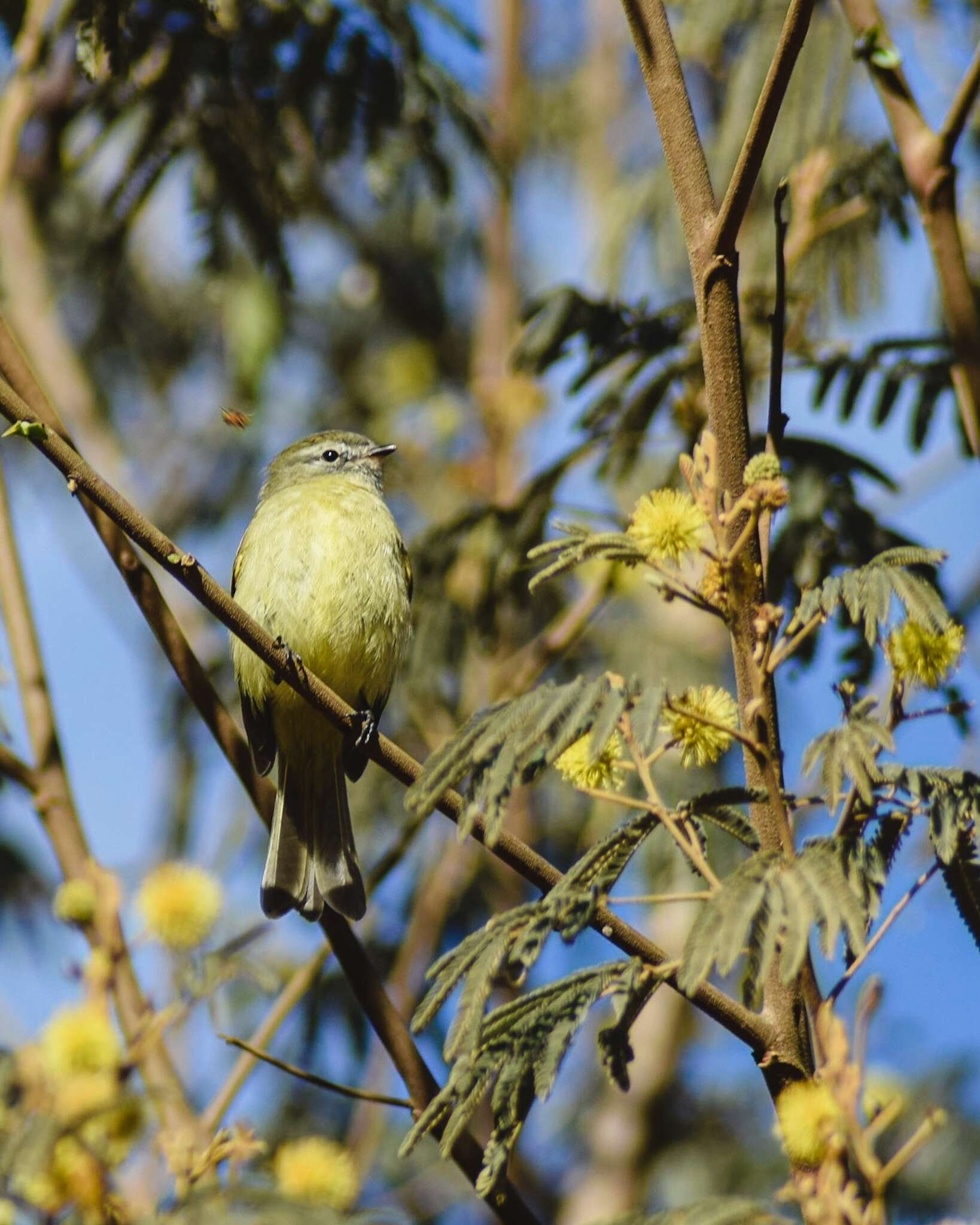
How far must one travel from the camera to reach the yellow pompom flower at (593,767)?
2154 mm

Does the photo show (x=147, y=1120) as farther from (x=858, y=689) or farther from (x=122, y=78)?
(x=122, y=78)

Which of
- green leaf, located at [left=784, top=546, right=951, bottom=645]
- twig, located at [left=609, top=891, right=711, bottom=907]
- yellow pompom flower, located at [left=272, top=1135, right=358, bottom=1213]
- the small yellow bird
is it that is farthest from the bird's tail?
green leaf, located at [left=784, top=546, right=951, bottom=645]

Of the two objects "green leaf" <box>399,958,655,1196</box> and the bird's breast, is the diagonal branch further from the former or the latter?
the bird's breast

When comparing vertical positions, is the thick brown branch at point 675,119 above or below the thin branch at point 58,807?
above

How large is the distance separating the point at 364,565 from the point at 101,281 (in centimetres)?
114

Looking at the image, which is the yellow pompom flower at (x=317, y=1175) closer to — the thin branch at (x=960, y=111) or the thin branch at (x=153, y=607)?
the thin branch at (x=153, y=607)

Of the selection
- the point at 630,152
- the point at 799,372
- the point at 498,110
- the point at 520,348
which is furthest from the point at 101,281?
the point at 630,152

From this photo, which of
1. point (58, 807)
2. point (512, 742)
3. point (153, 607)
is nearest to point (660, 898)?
point (512, 742)

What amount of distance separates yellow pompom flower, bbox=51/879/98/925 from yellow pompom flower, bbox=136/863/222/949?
3.6 inches

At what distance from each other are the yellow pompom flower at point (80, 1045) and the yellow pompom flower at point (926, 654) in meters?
1.34

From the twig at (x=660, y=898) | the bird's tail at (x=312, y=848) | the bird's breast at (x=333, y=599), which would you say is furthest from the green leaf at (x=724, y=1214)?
the bird's breast at (x=333, y=599)

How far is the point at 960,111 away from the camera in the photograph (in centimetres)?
267

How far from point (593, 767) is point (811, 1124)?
62 cm

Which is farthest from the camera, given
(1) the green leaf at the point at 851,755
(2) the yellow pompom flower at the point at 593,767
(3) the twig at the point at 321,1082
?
(3) the twig at the point at 321,1082
